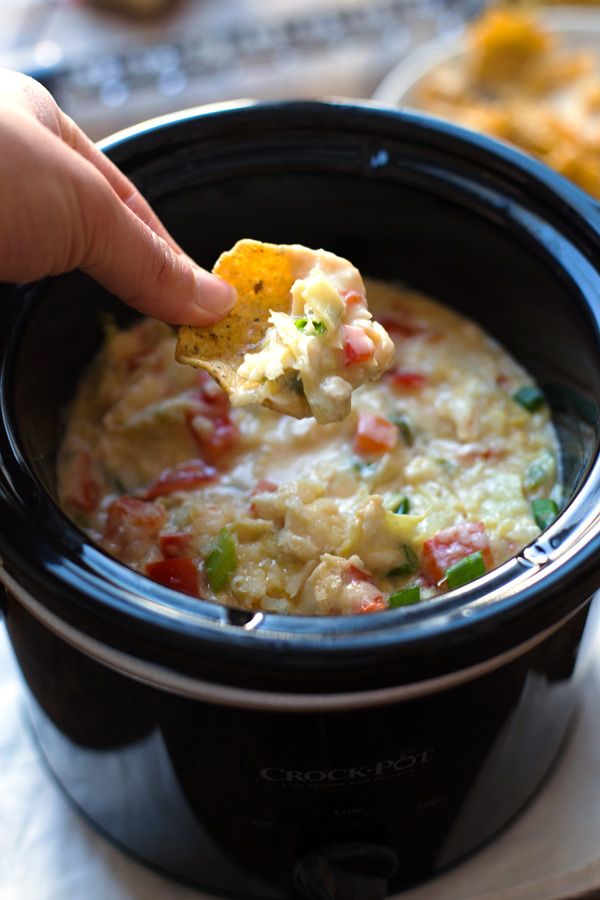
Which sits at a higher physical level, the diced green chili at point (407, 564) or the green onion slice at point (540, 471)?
the green onion slice at point (540, 471)

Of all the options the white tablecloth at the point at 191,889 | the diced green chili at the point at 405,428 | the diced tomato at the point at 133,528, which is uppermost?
the diced green chili at the point at 405,428

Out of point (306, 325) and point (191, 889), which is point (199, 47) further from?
point (191, 889)

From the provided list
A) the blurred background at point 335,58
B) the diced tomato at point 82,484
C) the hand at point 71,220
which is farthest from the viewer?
the blurred background at point 335,58

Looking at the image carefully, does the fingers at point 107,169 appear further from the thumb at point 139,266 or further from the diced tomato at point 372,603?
the diced tomato at point 372,603

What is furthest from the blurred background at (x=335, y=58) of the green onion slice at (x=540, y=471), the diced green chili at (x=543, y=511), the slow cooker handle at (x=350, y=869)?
the slow cooker handle at (x=350, y=869)

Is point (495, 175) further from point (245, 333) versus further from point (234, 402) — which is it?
point (234, 402)

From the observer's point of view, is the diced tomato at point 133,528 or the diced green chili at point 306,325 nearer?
the diced green chili at point 306,325

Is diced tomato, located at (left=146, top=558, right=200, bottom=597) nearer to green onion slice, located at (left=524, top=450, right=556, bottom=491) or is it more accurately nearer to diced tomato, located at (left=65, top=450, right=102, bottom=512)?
diced tomato, located at (left=65, top=450, right=102, bottom=512)

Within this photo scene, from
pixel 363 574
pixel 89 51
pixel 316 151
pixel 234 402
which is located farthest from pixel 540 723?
pixel 89 51

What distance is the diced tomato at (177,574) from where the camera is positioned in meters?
1.30

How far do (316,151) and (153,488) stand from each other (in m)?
0.56

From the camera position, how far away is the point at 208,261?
1.73 meters

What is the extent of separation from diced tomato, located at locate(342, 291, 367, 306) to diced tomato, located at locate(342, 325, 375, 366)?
5 cm

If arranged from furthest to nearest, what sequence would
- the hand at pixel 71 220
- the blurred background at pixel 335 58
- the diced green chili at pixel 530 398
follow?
the blurred background at pixel 335 58 → the diced green chili at pixel 530 398 → the hand at pixel 71 220
